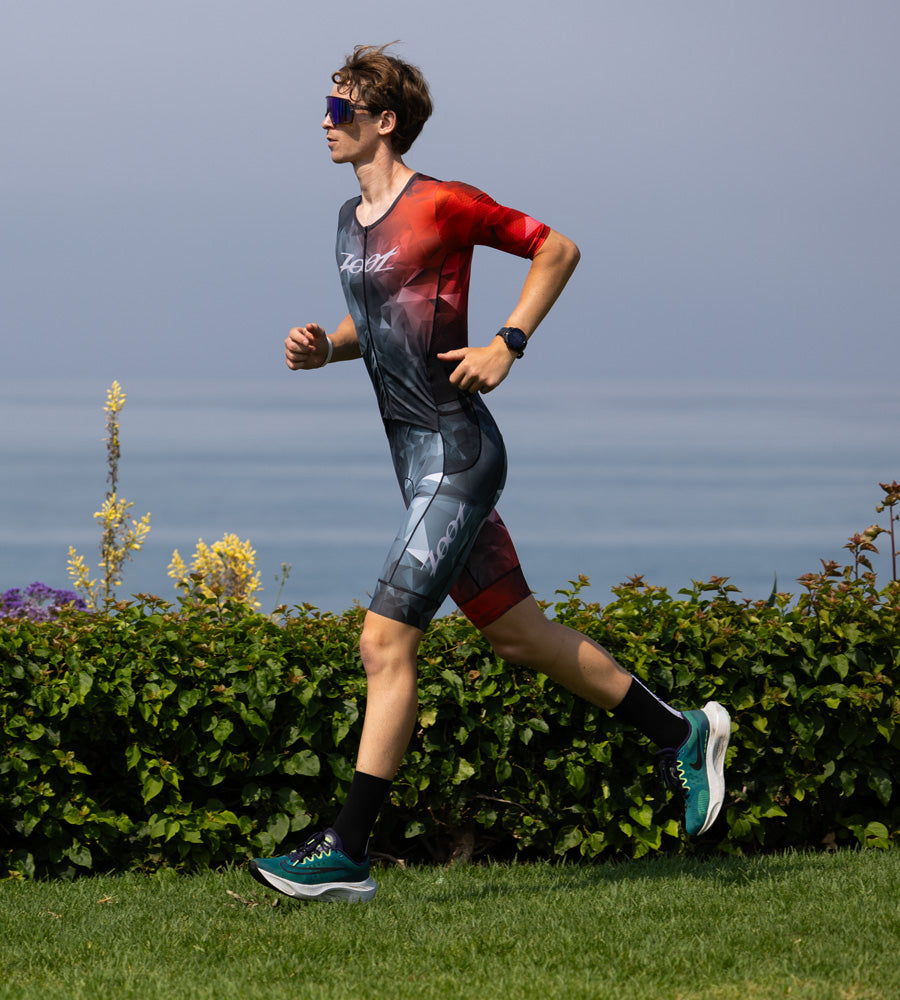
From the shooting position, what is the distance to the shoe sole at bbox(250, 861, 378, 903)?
14.0ft

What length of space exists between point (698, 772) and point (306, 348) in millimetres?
2372

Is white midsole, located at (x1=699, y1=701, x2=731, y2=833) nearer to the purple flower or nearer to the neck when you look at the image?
the neck

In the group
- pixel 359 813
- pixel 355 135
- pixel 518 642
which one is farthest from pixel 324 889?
pixel 355 135

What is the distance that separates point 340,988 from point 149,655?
7.94ft

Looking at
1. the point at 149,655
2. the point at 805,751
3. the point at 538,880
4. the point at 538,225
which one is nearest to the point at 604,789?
the point at 538,880

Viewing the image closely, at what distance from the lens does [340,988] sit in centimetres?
348

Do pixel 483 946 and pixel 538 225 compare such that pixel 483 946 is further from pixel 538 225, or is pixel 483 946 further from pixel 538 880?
pixel 538 225

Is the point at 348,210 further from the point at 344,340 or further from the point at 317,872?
the point at 317,872

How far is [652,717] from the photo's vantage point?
492cm

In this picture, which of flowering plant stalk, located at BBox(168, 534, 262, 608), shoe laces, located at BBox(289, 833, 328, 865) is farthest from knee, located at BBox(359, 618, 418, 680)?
flowering plant stalk, located at BBox(168, 534, 262, 608)

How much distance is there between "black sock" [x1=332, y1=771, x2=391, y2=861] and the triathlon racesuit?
602 mm

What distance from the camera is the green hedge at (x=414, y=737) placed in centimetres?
547

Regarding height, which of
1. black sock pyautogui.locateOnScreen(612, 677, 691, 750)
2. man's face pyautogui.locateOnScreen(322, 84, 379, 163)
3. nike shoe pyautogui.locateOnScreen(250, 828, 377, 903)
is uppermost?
man's face pyautogui.locateOnScreen(322, 84, 379, 163)

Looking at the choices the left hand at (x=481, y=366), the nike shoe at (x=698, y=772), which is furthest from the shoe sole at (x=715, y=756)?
the left hand at (x=481, y=366)
